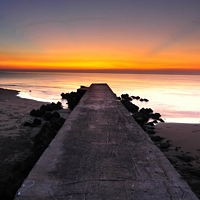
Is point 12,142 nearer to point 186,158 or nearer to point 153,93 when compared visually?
point 186,158

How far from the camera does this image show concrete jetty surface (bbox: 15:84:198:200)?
182 cm

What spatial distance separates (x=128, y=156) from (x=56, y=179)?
41.2 inches

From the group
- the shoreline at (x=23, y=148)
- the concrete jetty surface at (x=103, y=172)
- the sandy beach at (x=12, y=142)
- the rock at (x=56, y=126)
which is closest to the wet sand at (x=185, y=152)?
the shoreline at (x=23, y=148)

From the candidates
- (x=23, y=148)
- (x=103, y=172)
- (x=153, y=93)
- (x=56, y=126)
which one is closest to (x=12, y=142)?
(x=23, y=148)

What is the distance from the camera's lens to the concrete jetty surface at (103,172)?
1.82 m

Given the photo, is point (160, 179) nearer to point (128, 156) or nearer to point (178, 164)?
point (128, 156)

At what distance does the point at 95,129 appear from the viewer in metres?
3.80

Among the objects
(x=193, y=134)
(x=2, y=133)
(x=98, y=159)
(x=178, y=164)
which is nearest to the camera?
(x=98, y=159)

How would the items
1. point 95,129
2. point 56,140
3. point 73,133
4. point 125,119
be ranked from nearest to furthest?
point 56,140, point 73,133, point 95,129, point 125,119

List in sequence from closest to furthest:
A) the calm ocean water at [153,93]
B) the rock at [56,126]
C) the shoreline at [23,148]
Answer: the shoreline at [23,148], the rock at [56,126], the calm ocean water at [153,93]

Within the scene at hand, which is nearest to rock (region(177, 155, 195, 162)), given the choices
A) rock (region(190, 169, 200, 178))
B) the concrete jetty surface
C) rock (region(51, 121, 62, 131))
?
rock (region(190, 169, 200, 178))

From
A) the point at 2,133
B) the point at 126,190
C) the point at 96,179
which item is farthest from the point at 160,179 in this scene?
the point at 2,133

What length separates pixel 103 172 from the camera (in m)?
2.19

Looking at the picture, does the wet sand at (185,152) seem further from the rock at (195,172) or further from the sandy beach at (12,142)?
the sandy beach at (12,142)
